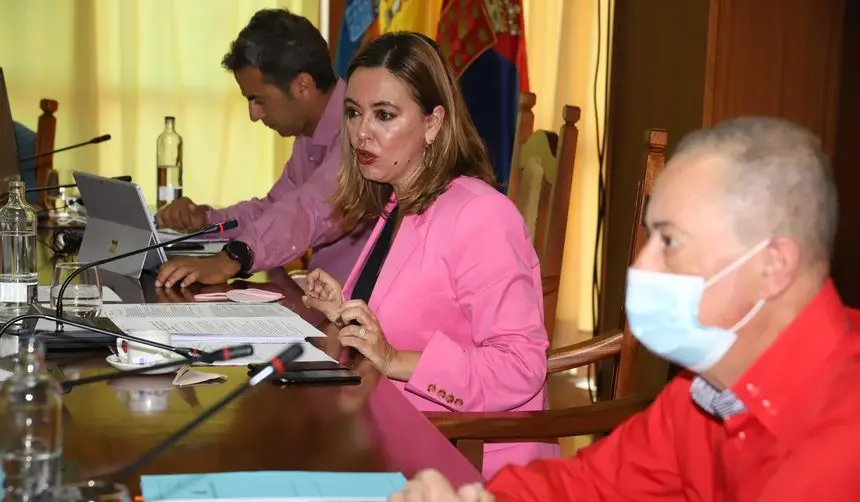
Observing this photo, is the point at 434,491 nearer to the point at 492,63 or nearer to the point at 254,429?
the point at 254,429

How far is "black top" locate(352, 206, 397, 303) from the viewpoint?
2.08 m

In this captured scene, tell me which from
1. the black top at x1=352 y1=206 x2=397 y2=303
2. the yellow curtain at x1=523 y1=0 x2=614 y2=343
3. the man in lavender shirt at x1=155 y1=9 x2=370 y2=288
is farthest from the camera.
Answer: the yellow curtain at x1=523 y1=0 x2=614 y2=343

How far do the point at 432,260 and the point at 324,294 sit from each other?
0.22 meters

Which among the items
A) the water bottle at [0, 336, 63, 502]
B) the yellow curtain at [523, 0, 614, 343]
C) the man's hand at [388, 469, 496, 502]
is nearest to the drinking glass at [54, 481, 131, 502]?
the water bottle at [0, 336, 63, 502]

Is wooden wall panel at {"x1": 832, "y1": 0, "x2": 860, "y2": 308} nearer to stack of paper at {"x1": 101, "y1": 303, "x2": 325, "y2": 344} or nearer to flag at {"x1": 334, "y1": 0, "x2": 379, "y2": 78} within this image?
flag at {"x1": 334, "y1": 0, "x2": 379, "y2": 78}

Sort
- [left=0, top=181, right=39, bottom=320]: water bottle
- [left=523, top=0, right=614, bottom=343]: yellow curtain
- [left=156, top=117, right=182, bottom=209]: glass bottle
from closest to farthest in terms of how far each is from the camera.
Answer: [left=0, top=181, right=39, bottom=320]: water bottle → [left=156, top=117, right=182, bottom=209]: glass bottle → [left=523, top=0, right=614, bottom=343]: yellow curtain

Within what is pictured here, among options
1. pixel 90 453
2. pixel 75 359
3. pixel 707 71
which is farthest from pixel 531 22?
pixel 90 453

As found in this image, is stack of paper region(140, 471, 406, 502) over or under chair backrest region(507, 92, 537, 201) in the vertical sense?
under

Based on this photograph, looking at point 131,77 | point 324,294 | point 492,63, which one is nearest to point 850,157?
point 492,63

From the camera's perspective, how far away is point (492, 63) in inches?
141

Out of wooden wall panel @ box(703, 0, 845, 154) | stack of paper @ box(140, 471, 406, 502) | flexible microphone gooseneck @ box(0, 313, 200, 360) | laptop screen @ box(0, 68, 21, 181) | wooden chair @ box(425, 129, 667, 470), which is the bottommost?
wooden chair @ box(425, 129, 667, 470)

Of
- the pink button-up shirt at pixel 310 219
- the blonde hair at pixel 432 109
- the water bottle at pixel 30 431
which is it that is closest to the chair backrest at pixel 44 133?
the pink button-up shirt at pixel 310 219

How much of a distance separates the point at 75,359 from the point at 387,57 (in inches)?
31.0

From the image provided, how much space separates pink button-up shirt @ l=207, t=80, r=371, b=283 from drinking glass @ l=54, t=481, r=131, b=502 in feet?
5.02
